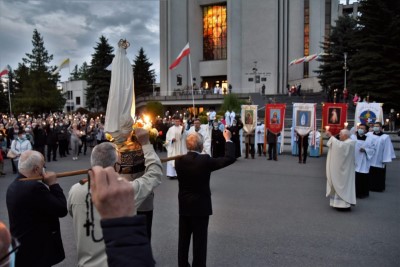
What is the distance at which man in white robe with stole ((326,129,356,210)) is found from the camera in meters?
8.62

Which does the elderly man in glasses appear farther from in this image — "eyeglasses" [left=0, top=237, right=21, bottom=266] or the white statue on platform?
the white statue on platform

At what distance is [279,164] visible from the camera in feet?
54.1

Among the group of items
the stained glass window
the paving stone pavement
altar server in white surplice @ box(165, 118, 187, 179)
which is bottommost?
the paving stone pavement

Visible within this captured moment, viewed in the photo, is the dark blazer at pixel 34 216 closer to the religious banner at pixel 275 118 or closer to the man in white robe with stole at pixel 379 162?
the man in white robe with stole at pixel 379 162

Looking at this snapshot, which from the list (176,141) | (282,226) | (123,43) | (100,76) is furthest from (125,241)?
(100,76)

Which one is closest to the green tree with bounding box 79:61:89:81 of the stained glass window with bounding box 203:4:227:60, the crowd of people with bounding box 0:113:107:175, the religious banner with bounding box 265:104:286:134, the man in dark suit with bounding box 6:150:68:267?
the stained glass window with bounding box 203:4:227:60

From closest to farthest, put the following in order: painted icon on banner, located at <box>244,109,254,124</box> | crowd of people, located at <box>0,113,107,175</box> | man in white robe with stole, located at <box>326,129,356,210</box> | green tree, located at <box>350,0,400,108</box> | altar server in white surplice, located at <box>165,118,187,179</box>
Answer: man in white robe with stole, located at <box>326,129,356,210</box>
altar server in white surplice, located at <box>165,118,187,179</box>
crowd of people, located at <box>0,113,107,175</box>
painted icon on banner, located at <box>244,109,254,124</box>
green tree, located at <box>350,0,400,108</box>

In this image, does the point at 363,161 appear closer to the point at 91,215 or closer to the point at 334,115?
the point at 334,115

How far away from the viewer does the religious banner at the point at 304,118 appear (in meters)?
17.2

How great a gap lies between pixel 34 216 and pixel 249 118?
56.4 feet

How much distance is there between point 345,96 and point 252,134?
17416 mm

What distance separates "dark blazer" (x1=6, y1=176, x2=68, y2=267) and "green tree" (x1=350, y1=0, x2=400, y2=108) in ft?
92.8

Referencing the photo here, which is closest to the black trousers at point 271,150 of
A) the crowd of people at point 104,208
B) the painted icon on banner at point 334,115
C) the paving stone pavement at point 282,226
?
the painted icon on banner at point 334,115

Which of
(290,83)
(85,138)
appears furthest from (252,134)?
(290,83)
